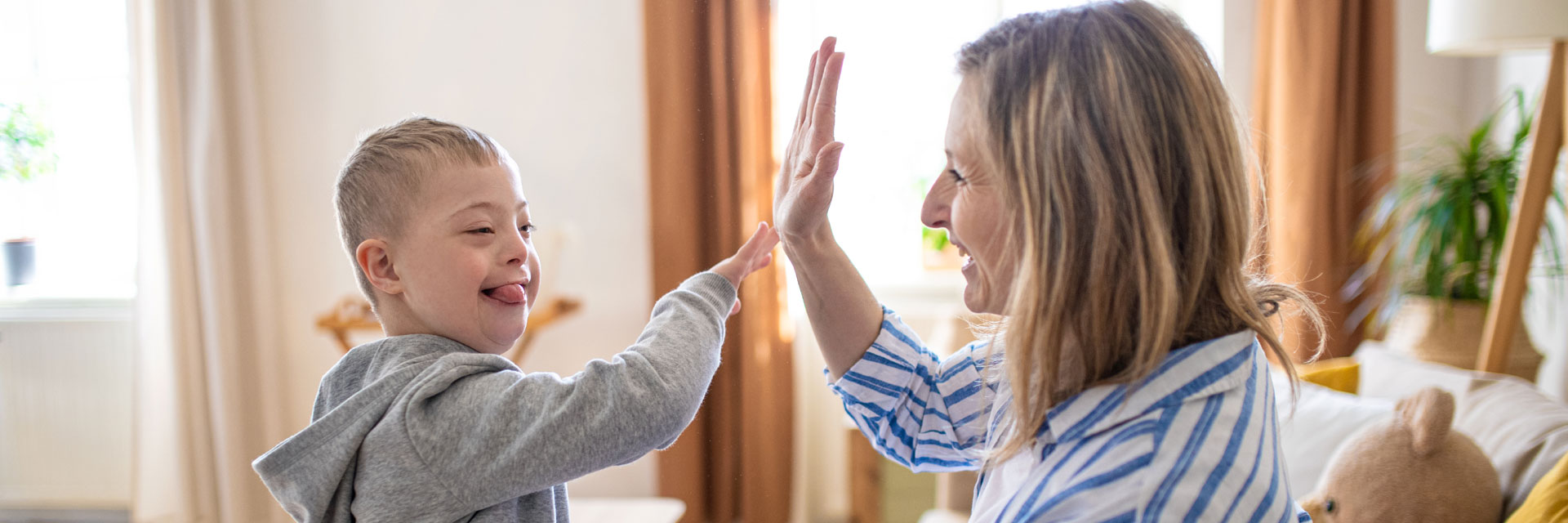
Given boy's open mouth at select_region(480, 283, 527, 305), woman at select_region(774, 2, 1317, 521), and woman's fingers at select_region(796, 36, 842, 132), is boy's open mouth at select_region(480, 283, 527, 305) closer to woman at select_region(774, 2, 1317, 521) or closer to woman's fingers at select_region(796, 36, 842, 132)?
woman's fingers at select_region(796, 36, 842, 132)

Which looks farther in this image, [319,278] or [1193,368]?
[319,278]

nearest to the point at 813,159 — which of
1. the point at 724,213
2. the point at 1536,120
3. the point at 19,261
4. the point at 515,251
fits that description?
the point at 515,251

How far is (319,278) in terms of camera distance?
10.7 ft

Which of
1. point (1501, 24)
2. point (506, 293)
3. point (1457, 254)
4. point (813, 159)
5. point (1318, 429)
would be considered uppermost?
point (1501, 24)

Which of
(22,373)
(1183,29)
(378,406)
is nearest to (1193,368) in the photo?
(1183,29)

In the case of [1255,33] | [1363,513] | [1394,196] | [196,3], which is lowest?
[1363,513]

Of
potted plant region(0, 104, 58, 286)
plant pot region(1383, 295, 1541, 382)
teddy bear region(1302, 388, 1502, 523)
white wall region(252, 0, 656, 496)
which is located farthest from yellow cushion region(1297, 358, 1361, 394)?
potted plant region(0, 104, 58, 286)

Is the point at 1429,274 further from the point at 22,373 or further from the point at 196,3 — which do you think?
the point at 22,373

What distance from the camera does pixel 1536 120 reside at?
185cm

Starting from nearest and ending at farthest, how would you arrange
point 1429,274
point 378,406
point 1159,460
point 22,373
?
point 1159,460
point 378,406
point 1429,274
point 22,373

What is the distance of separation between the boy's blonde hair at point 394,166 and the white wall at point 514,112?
2125 mm

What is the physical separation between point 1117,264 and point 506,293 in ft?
1.79

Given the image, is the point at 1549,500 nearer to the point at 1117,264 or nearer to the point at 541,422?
the point at 1117,264

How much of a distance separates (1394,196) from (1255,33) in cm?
68
